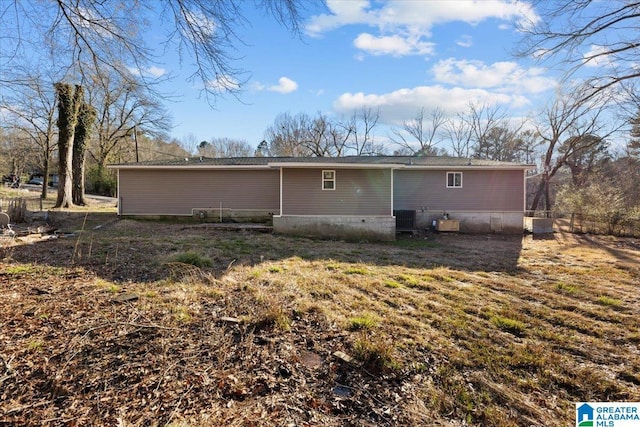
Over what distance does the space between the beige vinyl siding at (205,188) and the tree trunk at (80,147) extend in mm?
6127

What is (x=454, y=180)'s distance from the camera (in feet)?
44.4

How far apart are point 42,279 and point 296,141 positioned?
93.7ft

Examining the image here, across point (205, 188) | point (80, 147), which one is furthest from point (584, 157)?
point (80, 147)

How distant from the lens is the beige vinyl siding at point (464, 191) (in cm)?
1339

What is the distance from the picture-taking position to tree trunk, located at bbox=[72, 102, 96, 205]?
16930mm

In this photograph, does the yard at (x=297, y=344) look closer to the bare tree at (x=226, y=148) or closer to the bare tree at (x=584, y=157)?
the bare tree at (x=584, y=157)

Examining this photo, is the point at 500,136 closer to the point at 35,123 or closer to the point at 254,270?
the point at 254,270

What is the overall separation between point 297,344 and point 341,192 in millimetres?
8490

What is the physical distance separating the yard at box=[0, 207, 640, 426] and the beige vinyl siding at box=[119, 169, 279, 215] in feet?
23.8

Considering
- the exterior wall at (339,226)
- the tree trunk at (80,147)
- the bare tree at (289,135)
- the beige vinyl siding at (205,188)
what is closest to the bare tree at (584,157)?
the exterior wall at (339,226)

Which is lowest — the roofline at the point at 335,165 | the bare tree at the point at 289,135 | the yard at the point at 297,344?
the yard at the point at 297,344

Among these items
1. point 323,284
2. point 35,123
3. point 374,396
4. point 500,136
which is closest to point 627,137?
point 500,136

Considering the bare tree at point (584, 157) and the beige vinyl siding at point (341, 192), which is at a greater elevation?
the bare tree at point (584, 157)

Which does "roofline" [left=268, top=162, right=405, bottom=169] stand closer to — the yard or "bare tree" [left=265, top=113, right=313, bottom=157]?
the yard
